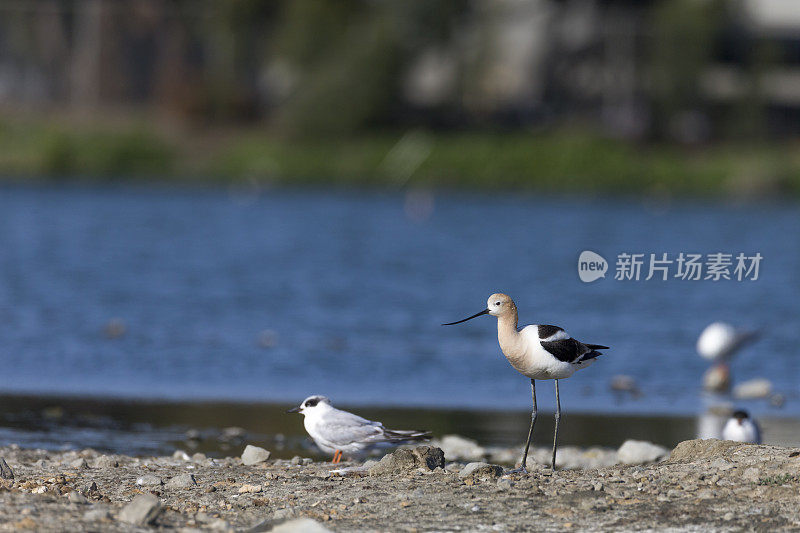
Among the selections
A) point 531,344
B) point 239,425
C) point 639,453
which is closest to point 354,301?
point 239,425

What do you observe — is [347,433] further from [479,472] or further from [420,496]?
[420,496]

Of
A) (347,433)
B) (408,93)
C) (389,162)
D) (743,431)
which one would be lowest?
(347,433)

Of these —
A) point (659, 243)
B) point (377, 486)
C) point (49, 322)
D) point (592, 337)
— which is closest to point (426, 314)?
point (592, 337)

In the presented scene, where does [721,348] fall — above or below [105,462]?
above

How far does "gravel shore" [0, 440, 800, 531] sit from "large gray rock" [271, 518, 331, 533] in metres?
0.01

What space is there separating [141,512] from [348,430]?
9.79 feet

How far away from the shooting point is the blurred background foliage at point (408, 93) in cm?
6850

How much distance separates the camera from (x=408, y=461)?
1067 centimetres

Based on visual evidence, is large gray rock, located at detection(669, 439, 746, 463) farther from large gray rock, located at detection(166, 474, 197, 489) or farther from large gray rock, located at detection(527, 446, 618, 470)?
large gray rock, located at detection(166, 474, 197, 489)

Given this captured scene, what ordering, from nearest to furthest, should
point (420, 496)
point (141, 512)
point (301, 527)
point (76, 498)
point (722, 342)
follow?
point (301, 527), point (141, 512), point (76, 498), point (420, 496), point (722, 342)

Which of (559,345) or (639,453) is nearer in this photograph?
(559,345)

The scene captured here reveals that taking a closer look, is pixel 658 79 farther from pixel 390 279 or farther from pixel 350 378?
pixel 350 378

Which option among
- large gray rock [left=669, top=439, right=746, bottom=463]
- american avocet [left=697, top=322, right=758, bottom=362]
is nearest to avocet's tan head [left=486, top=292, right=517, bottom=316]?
large gray rock [left=669, top=439, right=746, bottom=463]

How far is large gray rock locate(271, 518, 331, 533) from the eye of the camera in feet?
27.7
